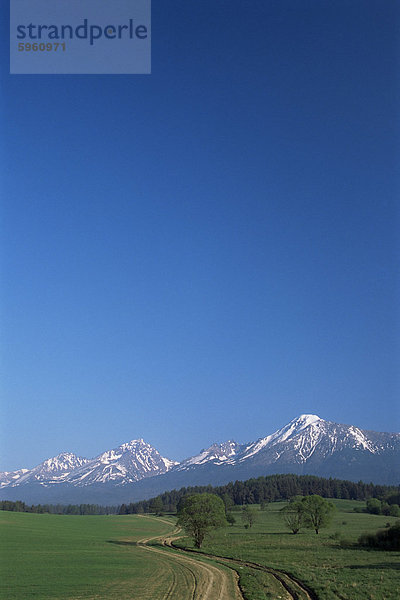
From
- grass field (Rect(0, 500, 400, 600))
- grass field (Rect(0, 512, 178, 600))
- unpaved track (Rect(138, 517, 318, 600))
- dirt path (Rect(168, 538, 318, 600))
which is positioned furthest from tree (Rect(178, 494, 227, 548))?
dirt path (Rect(168, 538, 318, 600))

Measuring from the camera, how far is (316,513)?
81.8m

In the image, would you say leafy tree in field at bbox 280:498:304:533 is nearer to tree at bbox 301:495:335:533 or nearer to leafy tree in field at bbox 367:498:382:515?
tree at bbox 301:495:335:533

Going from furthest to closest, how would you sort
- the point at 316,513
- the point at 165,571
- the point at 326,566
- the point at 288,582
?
the point at 316,513, the point at 326,566, the point at 165,571, the point at 288,582

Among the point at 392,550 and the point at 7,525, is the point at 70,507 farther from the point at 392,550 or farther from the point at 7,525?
the point at 392,550

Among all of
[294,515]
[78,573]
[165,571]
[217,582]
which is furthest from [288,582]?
[294,515]

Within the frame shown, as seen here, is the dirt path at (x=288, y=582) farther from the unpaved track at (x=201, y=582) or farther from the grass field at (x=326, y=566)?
the unpaved track at (x=201, y=582)

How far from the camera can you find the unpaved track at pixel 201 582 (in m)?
25.7

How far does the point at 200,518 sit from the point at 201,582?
1223 inches

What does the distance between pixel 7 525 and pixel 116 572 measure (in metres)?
56.6

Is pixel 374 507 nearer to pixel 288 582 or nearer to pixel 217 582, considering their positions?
pixel 288 582

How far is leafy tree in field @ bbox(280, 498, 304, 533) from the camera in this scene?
82.8 meters

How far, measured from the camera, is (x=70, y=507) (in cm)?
19038

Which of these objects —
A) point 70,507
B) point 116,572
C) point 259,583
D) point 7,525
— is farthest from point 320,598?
point 70,507

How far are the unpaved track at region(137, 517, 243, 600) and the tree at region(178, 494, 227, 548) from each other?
16.2m
